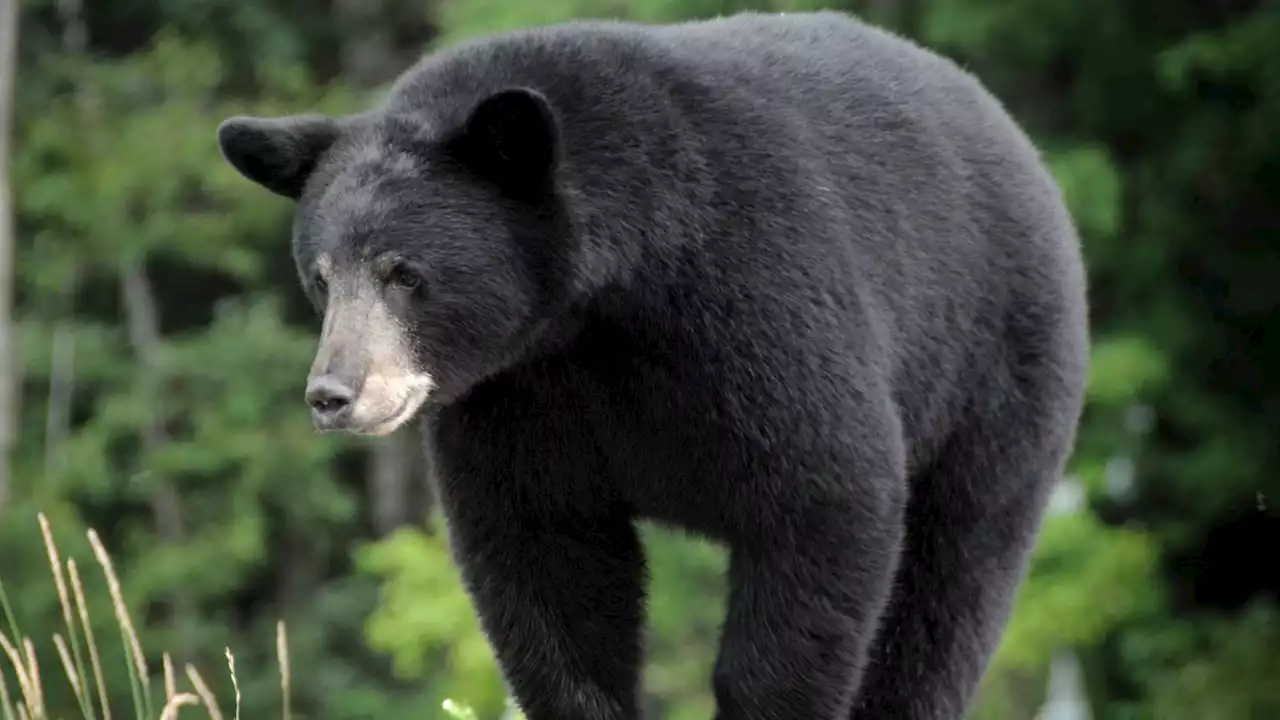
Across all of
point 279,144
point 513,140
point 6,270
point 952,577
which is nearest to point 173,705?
point 279,144

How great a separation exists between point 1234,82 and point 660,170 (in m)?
9.39

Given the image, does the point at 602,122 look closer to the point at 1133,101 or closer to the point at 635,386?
the point at 635,386

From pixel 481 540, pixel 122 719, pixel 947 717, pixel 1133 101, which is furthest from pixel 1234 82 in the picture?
pixel 122 719

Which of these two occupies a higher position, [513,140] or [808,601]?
[513,140]

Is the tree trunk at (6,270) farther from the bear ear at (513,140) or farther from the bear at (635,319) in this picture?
the bear ear at (513,140)

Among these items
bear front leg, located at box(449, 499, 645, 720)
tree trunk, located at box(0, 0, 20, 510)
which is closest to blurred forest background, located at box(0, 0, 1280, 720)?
tree trunk, located at box(0, 0, 20, 510)

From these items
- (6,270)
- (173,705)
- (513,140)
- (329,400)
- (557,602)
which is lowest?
(6,270)

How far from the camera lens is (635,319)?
3537 millimetres

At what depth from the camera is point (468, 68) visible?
3598mm

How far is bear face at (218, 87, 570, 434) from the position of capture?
133 inches

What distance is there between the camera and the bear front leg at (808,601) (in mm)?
3564

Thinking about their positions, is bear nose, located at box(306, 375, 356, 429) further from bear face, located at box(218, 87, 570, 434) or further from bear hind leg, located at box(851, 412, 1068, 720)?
bear hind leg, located at box(851, 412, 1068, 720)

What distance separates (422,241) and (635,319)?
17.6 inches

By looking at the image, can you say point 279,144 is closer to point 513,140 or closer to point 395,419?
point 513,140
